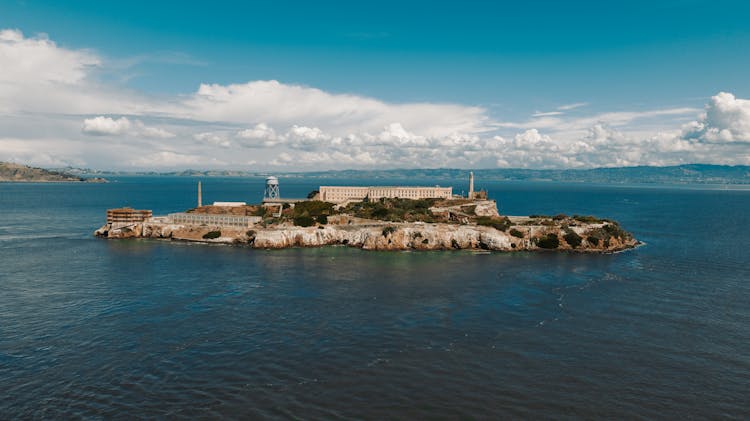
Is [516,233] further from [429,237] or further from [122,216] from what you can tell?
[122,216]

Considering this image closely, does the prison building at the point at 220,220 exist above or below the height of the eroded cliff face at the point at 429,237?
above

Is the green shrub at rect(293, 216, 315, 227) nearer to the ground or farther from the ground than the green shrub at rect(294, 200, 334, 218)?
nearer to the ground

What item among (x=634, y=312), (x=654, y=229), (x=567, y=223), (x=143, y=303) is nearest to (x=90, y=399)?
(x=143, y=303)

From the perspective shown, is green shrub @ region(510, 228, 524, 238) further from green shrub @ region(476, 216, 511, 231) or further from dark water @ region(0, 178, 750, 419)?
dark water @ region(0, 178, 750, 419)

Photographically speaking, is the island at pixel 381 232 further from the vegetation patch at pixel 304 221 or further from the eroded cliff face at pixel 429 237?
the vegetation patch at pixel 304 221

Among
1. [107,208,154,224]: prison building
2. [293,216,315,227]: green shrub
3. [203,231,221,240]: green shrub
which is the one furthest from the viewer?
[107,208,154,224]: prison building

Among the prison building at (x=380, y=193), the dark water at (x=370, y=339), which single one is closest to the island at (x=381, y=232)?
the dark water at (x=370, y=339)

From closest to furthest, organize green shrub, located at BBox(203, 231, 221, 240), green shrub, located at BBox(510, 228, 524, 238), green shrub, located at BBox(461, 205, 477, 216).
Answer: green shrub, located at BBox(510, 228, 524, 238) < green shrub, located at BBox(203, 231, 221, 240) < green shrub, located at BBox(461, 205, 477, 216)

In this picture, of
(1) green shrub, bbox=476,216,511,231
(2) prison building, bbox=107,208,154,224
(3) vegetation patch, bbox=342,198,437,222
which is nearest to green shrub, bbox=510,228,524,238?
(1) green shrub, bbox=476,216,511,231
